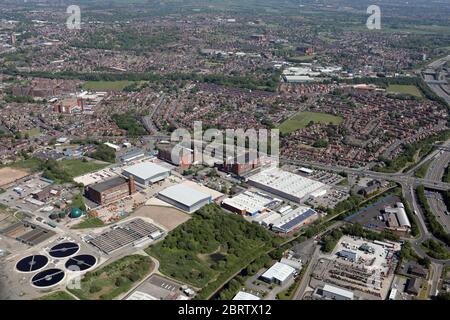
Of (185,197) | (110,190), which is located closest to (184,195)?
(185,197)

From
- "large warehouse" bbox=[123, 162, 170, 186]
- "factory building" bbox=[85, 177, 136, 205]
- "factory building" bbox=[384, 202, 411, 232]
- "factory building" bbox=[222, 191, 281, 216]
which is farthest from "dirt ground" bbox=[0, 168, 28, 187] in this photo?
"factory building" bbox=[384, 202, 411, 232]

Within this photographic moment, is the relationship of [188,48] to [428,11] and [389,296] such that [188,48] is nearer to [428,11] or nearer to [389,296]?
[389,296]

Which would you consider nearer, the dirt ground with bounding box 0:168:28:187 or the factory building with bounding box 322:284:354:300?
the factory building with bounding box 322:284:354:300

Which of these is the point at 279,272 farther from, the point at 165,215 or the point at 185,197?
the point at 185,197

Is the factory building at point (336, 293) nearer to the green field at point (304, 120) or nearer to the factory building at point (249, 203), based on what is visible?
the factory building at point (249, 203)

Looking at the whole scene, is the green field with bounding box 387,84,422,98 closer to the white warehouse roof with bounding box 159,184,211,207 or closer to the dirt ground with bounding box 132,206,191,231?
the white warehouse roof with bounding box 159,184,211,207

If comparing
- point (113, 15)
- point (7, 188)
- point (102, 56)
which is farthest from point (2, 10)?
point (7, 188)
